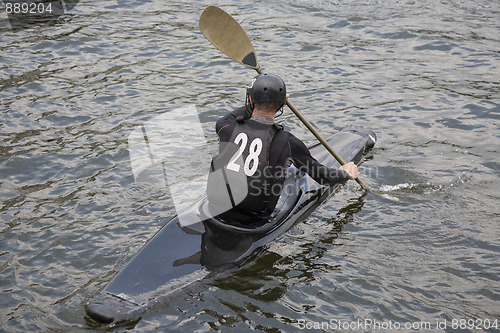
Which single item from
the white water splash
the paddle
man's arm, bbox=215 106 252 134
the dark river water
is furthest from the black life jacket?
the white water splash

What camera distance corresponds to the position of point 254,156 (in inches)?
186

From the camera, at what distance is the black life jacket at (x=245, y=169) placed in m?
4.73

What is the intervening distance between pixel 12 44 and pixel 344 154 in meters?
6.81

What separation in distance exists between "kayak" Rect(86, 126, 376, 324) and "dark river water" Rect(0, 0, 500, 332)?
0.13 meters

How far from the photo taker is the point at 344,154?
6.81 meters

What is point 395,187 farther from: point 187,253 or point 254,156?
point 187,253

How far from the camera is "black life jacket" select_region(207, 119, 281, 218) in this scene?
15.5 feet

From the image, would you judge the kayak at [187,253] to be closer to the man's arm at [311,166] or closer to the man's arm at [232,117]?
the man's arm at [311,166]

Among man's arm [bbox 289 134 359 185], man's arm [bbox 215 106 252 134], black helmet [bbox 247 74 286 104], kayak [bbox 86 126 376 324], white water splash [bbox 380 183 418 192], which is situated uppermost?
black helmet [bbox 247 74 286 104]

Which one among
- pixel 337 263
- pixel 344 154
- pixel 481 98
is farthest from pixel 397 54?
pixel 337 263

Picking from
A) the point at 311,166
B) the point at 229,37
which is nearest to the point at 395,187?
the point at 311,166

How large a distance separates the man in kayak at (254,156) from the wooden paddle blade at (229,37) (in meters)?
1.18

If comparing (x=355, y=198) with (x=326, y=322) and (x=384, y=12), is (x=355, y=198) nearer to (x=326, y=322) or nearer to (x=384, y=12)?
(x=326, y=322)

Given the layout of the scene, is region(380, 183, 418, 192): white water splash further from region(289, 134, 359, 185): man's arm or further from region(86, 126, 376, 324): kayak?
region(289, 134, 359, 185): man's arm
